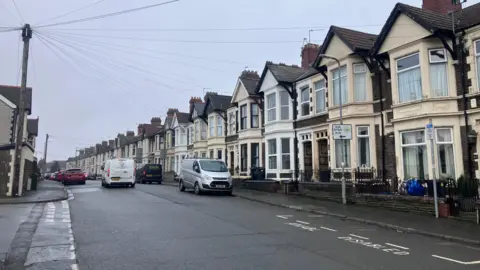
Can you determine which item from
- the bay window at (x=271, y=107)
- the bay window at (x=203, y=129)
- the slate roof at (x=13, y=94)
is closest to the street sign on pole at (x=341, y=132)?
the bay window at (x=271, y=107)

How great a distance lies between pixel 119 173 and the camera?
28.0 meters

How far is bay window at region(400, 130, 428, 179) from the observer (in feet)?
52.5

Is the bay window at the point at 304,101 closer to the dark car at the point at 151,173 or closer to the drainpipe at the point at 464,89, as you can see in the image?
→ the drainpipe at the point at 464,89

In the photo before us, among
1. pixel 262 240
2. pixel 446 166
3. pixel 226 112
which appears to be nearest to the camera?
pixel 262 240

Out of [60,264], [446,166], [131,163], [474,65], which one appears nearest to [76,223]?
[60,264]

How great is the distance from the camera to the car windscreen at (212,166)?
22170 millimetres

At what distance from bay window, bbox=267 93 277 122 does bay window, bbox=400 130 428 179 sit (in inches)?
417

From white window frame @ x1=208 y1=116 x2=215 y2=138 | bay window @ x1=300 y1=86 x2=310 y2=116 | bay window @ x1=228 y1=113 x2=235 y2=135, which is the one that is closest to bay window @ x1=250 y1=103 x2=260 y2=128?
bay window @ x1=228 y1=113 x2=235 y2=135

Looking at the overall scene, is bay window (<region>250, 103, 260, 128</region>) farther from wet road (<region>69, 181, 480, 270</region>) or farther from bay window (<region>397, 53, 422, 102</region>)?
wet road (<region>69, 181, 480, 270</region>)

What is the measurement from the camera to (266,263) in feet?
22.5

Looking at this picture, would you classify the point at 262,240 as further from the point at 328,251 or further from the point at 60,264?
the point at 60,264

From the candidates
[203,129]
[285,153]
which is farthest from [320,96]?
[203,129]

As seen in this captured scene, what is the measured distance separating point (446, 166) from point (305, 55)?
50.2 ft

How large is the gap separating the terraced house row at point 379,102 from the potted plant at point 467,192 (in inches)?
51.9
